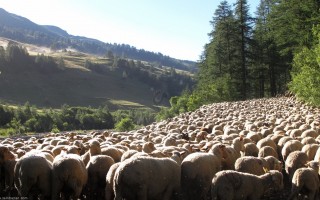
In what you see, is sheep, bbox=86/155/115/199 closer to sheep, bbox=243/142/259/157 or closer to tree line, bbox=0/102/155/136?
sheep, bbox=243/142/259/157

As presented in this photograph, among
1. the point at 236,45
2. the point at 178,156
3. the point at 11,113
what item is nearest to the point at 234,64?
the point at 236,45

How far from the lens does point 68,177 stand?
1118 cm

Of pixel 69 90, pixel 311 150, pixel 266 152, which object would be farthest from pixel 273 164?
pixel 69 90

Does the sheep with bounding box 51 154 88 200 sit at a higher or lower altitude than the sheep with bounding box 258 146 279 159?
lower

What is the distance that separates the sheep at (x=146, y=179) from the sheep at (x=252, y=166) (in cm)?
221

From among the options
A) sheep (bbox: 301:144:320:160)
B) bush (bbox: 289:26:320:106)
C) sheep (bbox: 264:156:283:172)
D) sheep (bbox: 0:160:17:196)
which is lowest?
sheep (bbox: 0:160:17:196)

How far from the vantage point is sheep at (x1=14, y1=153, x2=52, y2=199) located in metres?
11.3

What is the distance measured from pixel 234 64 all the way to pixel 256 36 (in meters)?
8.81

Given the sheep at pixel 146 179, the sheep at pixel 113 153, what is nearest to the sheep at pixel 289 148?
the sheep at pixel 146 179

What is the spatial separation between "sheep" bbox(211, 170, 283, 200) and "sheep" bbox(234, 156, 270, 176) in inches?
29.5

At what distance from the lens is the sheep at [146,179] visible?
10008 mm

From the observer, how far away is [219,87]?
55344mm

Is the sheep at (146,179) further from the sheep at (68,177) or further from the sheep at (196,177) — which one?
the sheep at (68,177)

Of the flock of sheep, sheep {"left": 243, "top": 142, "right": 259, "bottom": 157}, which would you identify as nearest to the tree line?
sheep {"left": 243, "top": 142, "right": 259, "bottom": 157}
